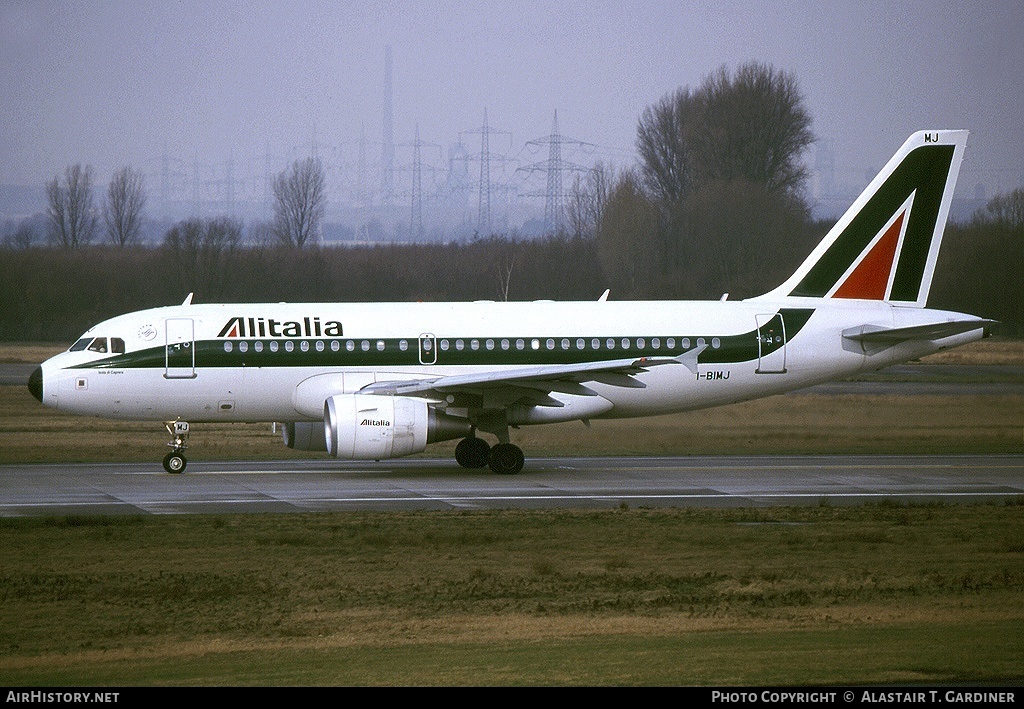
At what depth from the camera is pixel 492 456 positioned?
26.7m

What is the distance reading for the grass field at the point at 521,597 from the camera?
11703 millimetres

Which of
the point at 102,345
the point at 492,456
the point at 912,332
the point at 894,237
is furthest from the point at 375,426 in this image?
the point at 894,237

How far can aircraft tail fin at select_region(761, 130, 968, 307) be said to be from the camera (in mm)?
29516

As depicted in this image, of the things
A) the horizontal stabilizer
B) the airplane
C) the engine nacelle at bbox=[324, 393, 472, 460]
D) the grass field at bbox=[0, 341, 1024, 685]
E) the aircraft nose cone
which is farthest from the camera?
the horizontal stabilizer

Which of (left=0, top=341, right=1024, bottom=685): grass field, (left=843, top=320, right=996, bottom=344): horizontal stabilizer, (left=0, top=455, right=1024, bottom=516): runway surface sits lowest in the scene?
(left=0, top=341, right=1024, bottom=685): grass field

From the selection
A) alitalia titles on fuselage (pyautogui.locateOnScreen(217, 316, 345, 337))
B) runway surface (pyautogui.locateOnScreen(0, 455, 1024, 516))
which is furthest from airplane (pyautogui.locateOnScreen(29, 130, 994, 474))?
runway surface (pyautogui.locateOnScreen(0, 455, 1024, 516))

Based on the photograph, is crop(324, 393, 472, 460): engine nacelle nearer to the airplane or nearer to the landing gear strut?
the airplane

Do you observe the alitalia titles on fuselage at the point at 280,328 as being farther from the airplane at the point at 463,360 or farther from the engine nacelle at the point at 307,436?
the engine nacelle at the point at 307,436

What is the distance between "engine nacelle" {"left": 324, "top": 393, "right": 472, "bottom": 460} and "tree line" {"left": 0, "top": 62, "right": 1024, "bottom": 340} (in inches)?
1428

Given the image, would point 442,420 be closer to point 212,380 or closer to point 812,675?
point 212,380

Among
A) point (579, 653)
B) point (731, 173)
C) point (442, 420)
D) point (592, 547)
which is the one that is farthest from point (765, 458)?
point (731, 173)

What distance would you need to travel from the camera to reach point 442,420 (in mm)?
25703

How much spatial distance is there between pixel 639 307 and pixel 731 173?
68957 millimetres

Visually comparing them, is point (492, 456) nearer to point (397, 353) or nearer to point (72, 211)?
point (397, 353)
